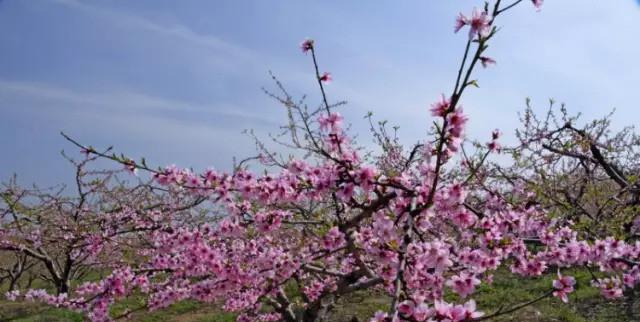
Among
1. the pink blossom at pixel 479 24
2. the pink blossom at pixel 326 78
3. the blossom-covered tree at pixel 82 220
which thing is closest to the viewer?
the pink blossom at pixel 479 24

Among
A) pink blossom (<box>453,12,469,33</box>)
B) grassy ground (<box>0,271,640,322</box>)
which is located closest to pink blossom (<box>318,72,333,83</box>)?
pink blossom (<box>453,12,469,33</box>)

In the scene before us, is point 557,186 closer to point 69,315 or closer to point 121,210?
point 121,210

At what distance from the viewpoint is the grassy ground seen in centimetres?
840

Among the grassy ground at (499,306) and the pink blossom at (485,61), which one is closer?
the pink blossom at (485,61)

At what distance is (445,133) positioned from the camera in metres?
2.50

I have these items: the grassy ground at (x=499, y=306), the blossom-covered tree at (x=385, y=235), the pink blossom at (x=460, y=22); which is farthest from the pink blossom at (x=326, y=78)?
the grassy ground at (x=499, y=306)

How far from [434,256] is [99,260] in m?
12.5

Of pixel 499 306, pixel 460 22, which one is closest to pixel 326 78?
pixel 460 22

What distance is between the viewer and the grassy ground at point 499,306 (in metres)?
8.40

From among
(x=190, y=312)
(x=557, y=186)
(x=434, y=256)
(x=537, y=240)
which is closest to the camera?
(x=434, y=256)

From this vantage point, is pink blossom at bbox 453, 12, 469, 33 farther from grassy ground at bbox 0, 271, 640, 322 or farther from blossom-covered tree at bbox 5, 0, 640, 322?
grassy ground at bbox 0, 271, 640, 322

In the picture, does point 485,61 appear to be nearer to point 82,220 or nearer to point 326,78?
point 326,78

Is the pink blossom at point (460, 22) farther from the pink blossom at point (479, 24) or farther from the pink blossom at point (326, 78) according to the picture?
the pink blossom at point (326, 78)

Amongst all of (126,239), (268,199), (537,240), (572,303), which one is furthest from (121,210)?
(572,303)
